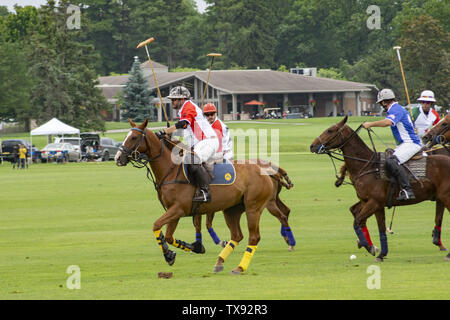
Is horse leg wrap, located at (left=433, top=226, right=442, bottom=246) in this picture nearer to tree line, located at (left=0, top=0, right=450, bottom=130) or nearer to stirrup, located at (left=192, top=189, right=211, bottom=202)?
stirrup, located at (left=192, top=189, right=211, bottom=202)

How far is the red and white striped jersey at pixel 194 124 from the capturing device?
1457 centimetres

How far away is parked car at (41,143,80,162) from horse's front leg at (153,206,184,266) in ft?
160

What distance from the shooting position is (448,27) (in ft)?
324

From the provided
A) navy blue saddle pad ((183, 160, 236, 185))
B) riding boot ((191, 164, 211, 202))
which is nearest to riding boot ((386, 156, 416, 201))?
navy blue saddle pad ((183, 160, 236, 185))

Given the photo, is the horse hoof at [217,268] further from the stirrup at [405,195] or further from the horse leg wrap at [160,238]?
the stirrup at [405,195]

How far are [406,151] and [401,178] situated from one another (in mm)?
553

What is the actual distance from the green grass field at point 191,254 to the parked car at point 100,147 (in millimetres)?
30217

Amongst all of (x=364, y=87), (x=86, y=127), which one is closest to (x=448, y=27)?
(x=364, y=87)

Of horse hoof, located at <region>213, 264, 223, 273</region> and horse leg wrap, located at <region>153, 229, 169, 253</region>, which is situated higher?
horse leg wrap, located at <region>153, 229, 169, 253</region>

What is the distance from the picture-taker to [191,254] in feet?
55.1

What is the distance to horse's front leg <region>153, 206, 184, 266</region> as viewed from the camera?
45.5 feet

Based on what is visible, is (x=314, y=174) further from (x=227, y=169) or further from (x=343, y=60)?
(x=343, y=60)

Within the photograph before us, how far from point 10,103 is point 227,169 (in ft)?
248

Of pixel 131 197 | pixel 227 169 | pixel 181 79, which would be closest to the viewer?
pixel 227 169
